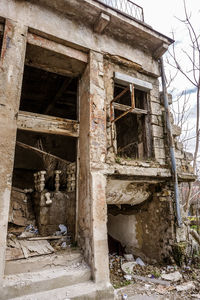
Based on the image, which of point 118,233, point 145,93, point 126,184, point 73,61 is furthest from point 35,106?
point 118,233

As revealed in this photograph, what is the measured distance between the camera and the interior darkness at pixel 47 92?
625 centimetres

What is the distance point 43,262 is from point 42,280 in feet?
1.09

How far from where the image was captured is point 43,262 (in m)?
3.50

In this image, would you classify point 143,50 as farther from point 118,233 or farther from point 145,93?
point 118,233

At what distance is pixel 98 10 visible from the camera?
4.57 m

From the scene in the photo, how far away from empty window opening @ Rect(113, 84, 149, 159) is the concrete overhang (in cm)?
127

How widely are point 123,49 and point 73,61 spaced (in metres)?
1.54

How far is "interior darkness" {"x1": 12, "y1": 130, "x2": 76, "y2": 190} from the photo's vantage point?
548cm

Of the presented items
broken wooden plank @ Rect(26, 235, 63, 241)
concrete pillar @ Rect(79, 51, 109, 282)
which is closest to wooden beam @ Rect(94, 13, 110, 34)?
concrete pillar @ Rect(79, 51, 109, 282)

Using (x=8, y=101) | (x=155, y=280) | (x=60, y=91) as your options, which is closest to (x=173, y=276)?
(x=155, y=280)

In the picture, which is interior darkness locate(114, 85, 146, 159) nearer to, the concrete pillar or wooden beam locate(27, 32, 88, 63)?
the concrete pillar

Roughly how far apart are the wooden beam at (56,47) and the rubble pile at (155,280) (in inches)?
203

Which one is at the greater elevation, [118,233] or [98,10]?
[98,10]

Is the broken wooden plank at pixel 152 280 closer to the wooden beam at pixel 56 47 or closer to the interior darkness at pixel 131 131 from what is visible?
the interior darkness at pixel 131 131
